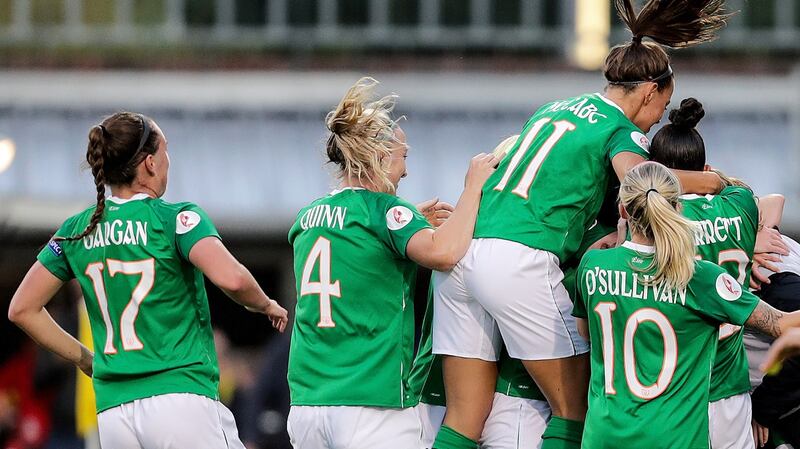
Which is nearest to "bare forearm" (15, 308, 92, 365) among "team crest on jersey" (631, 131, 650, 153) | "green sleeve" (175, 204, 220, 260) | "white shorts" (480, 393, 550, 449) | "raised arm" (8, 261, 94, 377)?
"raised arm" (8, 261, 94, 377)

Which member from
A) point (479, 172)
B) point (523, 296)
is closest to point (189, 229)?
point (479, 172)

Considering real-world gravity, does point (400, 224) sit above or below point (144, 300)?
above

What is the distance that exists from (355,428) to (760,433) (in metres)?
2.03

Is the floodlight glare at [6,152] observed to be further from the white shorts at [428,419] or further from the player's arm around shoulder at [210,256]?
the player's arm around shoulder at [210,256]

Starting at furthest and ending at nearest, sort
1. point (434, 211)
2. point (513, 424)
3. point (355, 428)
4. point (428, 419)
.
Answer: point (434, 211) → point (428, 419) → point (513, 424) → point (355, 428)

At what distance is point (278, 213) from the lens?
42.9 feet

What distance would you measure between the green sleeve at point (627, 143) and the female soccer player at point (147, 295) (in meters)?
1.71

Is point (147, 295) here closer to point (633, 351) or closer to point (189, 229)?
point (189, 229)

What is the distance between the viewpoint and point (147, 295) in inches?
239

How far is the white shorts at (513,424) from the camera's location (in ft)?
21.3

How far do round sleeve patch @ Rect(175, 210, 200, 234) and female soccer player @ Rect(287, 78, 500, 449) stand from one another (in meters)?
0.52

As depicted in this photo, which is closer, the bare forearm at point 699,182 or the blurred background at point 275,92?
the bare forearm at point 699,182

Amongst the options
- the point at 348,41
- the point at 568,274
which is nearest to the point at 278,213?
the point at 348,41

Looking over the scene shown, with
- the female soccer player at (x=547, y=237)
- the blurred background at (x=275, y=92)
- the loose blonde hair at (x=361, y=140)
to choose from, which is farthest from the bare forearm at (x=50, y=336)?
the blurred background at (x=275, y=92)
